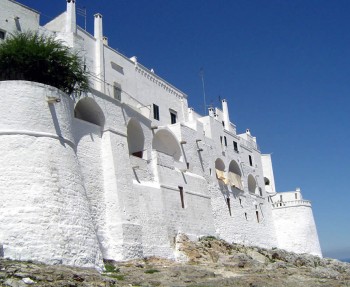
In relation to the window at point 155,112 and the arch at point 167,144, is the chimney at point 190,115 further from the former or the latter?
the arch at point 167,144

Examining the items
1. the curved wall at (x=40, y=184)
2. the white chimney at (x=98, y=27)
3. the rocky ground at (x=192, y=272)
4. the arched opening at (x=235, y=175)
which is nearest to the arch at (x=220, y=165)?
the arched opening at (x=235, y=175)

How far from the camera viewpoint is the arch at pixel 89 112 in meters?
23.8

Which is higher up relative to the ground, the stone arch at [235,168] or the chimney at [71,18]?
the chimney at [71,18]

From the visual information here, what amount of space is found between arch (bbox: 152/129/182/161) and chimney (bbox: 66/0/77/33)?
851cm

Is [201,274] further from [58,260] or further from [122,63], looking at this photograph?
[122,63]

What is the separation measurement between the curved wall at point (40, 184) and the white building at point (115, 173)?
39mm

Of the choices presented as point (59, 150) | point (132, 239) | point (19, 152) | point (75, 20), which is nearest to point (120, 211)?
point (132, 239)

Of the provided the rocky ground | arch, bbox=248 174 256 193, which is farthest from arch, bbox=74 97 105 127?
arch, bbox=248 174 256 193

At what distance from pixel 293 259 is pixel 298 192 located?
45.5 ft

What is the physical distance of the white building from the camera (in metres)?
17.6

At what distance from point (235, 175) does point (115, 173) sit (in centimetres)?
1601

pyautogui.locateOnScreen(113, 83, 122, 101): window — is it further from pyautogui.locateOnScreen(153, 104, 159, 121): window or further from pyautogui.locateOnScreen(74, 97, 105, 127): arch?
pyautogui.locateOnScreen(74, 97, 105, 127): arch

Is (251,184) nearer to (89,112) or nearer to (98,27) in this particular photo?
(98,27)

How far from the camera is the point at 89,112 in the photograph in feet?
79.8
